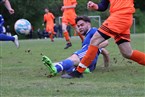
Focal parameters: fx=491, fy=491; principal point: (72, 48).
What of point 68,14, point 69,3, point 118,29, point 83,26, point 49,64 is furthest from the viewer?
point 68,14

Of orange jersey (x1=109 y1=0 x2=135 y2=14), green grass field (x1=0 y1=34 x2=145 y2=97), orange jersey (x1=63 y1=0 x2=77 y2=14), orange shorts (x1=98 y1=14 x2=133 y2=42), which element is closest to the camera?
green grass field (x1=0 y1=34 x2=145 y2=97)

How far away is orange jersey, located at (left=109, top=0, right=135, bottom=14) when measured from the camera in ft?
23.5

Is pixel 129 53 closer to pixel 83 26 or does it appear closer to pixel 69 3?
pixel 83 26

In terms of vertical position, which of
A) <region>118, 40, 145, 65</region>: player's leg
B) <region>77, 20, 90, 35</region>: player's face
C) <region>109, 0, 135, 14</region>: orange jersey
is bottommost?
<region>118, 40, 145, 65</region>: player's leg

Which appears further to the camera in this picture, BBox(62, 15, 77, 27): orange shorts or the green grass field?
BBox(62, 15, 77, 27): orange shorts

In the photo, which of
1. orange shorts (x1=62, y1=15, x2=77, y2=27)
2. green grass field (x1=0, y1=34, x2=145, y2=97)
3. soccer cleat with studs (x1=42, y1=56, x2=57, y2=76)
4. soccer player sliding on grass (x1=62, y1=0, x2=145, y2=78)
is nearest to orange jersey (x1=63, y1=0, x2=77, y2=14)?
orange shorts (x1=62, y1=15, x2=77, y2=27)

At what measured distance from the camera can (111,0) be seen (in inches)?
288

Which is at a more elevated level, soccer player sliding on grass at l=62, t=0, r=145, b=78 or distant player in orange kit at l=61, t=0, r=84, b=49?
soccer player sliding on grass at l=62, t=0, r=145, b=78

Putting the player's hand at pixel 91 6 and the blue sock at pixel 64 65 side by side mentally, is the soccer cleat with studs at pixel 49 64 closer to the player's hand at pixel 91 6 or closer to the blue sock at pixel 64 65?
the blue sock at pixel 64 65

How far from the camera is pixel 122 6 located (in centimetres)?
720

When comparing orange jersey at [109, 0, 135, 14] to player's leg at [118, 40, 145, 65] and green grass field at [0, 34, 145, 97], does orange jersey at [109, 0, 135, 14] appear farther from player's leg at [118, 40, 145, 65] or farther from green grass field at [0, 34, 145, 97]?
green grass field at [0, 34, 145, 97]

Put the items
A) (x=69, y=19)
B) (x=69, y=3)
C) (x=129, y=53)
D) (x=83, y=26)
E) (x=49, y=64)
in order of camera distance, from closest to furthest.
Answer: (x=129, y=53), (x=49, y=64), (x=83, y=26), (x=69, y=3), (x=69, y=19)

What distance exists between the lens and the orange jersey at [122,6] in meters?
7.17

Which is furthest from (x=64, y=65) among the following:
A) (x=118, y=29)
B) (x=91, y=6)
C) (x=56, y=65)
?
(x=118, y=29)
